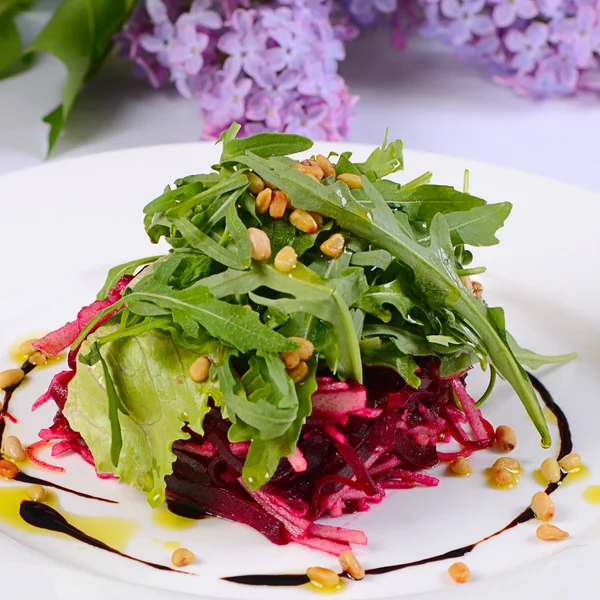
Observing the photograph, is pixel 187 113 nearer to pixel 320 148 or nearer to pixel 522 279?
pixel 320 148

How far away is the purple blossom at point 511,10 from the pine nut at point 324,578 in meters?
4.49

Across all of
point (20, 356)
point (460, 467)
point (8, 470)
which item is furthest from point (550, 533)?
point (20, 356)

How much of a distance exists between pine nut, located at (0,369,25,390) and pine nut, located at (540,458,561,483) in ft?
7.01

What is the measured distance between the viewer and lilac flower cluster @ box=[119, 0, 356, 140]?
5523mm

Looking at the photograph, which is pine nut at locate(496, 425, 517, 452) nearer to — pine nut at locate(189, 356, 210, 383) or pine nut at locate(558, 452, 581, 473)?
pine nut at locate(558, 452, 581, 473)

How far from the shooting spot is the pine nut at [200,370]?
2990 millimetres

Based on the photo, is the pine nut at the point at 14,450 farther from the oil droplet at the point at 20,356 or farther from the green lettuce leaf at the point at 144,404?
the oil droplet at the point at 20,356

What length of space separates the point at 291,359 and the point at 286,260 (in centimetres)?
34

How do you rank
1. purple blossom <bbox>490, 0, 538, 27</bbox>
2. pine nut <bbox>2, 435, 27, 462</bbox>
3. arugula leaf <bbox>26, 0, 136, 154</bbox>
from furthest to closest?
purple blossom <bbox>490, 0, 538, 27</bbox>, arugula leaf <bbox>26, 0, 136, 154</bbox>, pine nut <bbox>2, 435, 27, 462</bbox>

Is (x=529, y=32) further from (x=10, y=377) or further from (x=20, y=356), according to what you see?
(x=10, y=377)

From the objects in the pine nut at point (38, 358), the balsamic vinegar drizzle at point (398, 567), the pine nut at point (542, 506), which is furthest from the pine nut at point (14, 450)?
the pine nut at point (542, 506)

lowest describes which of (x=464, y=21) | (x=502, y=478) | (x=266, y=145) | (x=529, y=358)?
(x=502, y=478)

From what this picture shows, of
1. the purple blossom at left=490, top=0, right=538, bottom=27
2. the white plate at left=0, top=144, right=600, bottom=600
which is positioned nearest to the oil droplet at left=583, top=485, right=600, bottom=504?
the white plate at left=0, top=144, right=600, bottom=600

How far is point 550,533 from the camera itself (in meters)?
3.11
